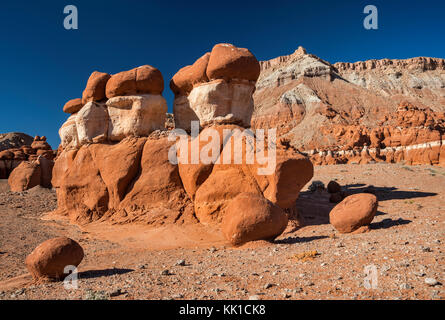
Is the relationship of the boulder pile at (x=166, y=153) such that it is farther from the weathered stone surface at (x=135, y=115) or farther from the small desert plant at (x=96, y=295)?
Answer: the small desert plant at (x=96, y=295)

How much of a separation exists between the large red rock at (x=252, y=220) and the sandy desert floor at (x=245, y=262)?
218mm

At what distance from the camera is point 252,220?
5.77 m

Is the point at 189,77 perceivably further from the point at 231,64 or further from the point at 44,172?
the point at 44,172

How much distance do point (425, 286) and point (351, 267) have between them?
90 centimetres

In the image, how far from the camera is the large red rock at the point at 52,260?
14.4 feet

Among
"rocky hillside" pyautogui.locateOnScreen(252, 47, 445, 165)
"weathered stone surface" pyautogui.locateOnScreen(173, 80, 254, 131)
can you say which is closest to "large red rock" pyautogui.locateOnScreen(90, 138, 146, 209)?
"weathered stone surface" pyautogui.locateOnScreen(173, 80, 254, 131)

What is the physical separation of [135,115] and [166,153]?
1.96 meters

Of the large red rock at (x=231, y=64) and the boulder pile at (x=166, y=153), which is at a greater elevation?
the large red rock at (x=231, y=64)

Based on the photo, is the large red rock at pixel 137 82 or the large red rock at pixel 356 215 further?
the large red rock at pixel 137 82

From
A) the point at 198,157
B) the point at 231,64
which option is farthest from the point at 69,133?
the point at 231,64

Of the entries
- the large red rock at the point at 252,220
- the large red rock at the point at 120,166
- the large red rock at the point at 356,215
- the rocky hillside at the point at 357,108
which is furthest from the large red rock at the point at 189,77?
the rocky hillside at the point at 357,108

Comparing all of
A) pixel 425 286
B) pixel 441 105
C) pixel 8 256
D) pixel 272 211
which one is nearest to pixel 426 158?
pixel 272 211

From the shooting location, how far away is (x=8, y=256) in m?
6.40
